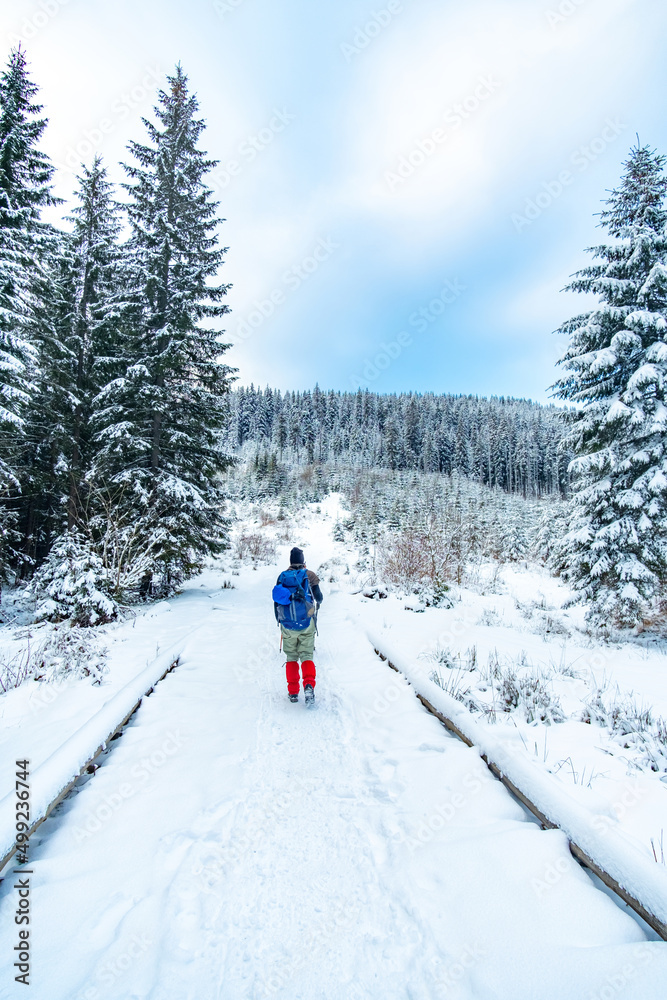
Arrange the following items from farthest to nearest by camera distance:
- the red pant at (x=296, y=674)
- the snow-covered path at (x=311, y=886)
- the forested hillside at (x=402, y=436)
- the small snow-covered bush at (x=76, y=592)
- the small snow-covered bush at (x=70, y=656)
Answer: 1. the forested hillside at (x=402, y=436)
2. the small snow-covered bush at (x=76, y=592)
3. the small snow-covered bush at (x=70, y=656)
4. the red pant at (x=296, y=674)
5. the snow-covered path at (x=311, y=886)

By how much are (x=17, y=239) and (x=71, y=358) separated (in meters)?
4.12

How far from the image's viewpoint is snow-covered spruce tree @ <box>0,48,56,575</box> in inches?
411

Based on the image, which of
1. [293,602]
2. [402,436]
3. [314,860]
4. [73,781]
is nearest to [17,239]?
[293,602]

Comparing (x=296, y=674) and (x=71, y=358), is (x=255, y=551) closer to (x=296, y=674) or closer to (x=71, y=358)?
(x=71, y=358)

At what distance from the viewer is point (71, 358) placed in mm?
14633

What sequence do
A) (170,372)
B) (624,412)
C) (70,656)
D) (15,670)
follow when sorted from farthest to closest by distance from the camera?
(170,372) → (624,412) → (15,670) → (70,656)

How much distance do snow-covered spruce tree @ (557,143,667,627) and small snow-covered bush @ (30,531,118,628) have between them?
12.0 meters

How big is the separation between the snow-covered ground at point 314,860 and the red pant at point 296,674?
0.79ft

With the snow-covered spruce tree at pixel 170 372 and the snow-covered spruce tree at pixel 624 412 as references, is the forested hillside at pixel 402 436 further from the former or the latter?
the snow-covered spruce tree at pixel 624 412

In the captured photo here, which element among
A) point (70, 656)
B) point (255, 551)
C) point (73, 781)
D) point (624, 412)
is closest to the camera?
point (73, 781)

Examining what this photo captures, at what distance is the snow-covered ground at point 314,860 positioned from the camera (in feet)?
6.29

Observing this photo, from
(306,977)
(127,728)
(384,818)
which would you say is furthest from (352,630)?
(306,977)

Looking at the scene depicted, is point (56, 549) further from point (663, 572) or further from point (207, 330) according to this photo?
point (663, 572)

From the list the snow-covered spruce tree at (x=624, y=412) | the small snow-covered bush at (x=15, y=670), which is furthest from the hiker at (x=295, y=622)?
the snow-covered spruce tree at (x=624, y=412)
